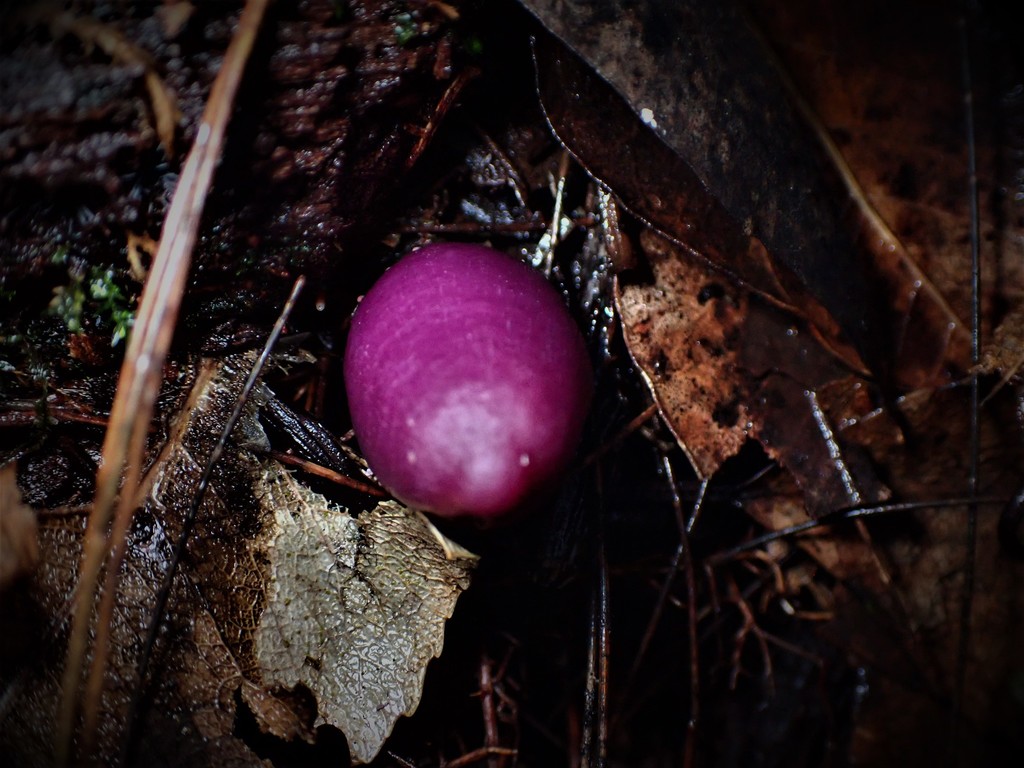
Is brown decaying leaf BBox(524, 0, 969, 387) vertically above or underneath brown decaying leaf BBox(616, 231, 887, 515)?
above

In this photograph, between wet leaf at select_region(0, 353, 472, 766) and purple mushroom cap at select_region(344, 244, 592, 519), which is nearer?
purple mushroom cap at select_region(344, 244, 592, 519)

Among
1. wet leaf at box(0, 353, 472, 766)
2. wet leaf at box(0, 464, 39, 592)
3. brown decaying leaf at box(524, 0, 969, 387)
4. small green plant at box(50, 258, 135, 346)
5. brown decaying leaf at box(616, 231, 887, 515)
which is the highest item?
brown decaying leaf at box(524, 0, 969, 387)

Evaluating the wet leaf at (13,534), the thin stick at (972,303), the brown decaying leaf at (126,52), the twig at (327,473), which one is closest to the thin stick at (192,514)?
the twig at (327,473)

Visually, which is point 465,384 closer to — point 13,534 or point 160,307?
point 160,307

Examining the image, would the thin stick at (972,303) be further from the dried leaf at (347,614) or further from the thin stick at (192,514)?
the thin stick at (192,514)

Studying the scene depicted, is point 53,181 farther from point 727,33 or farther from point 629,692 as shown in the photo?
point 629,692

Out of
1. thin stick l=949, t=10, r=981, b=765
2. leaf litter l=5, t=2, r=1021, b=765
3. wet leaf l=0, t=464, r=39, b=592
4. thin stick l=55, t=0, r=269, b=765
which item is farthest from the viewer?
thin stick l=949, t=10, r=981, b=765

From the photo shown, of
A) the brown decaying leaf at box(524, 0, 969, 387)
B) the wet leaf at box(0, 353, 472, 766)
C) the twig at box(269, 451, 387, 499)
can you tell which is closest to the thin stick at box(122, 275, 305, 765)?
the wet leaf at box(0, 353, 472, 766)

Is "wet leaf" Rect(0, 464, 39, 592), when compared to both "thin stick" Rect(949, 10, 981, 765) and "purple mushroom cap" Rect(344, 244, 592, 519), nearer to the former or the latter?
"purple mushroom cap" Rect(344, 244, 592, 519)

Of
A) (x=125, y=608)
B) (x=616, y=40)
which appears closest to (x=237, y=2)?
(x=616, y=40)
